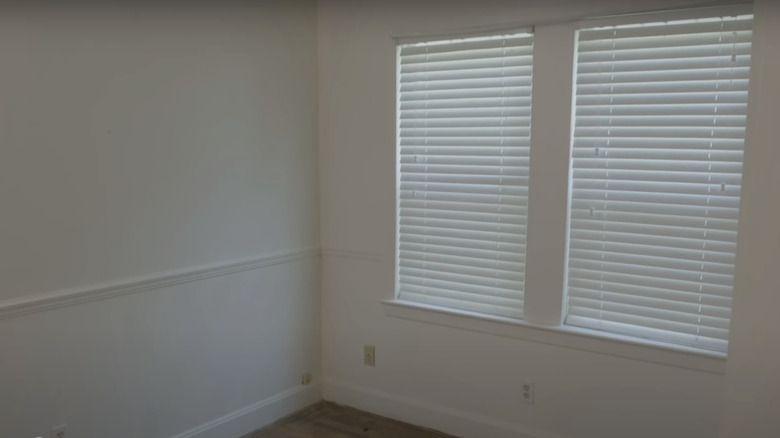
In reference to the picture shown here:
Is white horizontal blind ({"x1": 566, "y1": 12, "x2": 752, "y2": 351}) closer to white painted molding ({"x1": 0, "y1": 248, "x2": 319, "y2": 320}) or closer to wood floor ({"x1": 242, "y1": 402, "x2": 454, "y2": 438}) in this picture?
wood floor ({"x1": 242, "y1": 402, "x2": 454, "y2": 438})

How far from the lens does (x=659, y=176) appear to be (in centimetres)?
260

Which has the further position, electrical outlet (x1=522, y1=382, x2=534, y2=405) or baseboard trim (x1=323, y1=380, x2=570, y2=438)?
baseboard trim (x1=323, y1=380, x2=570, y2=438)

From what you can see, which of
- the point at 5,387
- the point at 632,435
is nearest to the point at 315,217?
the point at 5,387

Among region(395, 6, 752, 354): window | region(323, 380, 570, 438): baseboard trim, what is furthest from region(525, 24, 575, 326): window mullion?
region(323, 380, 570, 438): baseboard trim

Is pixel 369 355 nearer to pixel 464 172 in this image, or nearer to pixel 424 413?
pixel 424 413

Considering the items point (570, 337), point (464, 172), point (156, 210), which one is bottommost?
point (570, 337)

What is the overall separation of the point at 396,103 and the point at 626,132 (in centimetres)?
121

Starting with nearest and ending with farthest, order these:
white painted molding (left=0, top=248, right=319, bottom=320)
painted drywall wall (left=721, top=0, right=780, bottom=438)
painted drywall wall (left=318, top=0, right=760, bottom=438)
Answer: painted drywall wall (left=721, top=0, right=780, bottom=438) < white painted molding (left=0, top=248, right=319, bottom=320) < painted drywall wall (left=318, top=0, right=760, bottom=438)

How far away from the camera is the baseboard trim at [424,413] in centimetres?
313

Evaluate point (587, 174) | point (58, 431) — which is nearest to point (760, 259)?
point (587, 174)

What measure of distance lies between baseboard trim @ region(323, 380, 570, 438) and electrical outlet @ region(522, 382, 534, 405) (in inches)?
6.0

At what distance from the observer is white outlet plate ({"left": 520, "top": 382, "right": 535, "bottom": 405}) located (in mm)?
3020

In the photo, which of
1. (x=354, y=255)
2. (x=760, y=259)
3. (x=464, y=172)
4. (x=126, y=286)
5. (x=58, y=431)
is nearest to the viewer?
(x=760, y=259)

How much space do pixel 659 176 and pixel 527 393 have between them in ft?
4.03
